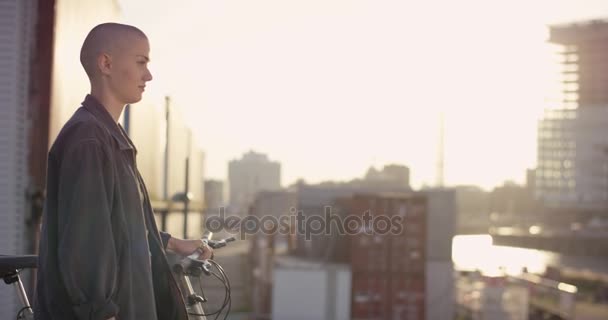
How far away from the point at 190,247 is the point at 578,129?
486ft

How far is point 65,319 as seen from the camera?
100.0 inches

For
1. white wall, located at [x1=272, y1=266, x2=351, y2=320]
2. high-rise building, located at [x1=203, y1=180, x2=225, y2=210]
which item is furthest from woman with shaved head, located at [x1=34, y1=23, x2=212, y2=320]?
high-rise building, located at [x1=203, y1=180, x2=225, y2=210]

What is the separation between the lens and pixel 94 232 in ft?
8.25

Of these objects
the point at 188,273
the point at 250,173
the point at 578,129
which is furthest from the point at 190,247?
the point at 578,129

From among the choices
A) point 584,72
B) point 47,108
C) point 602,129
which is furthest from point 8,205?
point 584,72

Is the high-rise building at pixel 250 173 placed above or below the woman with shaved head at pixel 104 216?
above

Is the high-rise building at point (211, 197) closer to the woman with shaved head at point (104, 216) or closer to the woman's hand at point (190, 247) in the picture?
the woman's hand at point (190, 247)

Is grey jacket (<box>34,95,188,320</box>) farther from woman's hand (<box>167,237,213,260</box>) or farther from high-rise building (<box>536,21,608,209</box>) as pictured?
high-rise building (<box>536,21,608,209</box>)

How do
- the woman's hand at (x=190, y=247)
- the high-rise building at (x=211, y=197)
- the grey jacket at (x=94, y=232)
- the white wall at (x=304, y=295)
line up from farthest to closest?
the high-rise building at (x=211, y=197) → the white wall at (x=304, y=295) → the woman's hand at (x=190, y=247) → the grey jacket at (x=94, y=232)

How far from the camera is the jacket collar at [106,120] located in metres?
2.71

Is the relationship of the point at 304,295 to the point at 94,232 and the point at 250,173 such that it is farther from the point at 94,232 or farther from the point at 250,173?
the point at 250,173

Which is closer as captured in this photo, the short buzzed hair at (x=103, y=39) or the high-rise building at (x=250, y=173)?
the short buzzed hair at (x=103, y=39)

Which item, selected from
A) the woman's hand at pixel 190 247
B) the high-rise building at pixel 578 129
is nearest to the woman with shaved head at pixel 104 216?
the woman's hand at pixel 190 247

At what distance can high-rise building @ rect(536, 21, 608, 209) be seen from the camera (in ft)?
457
